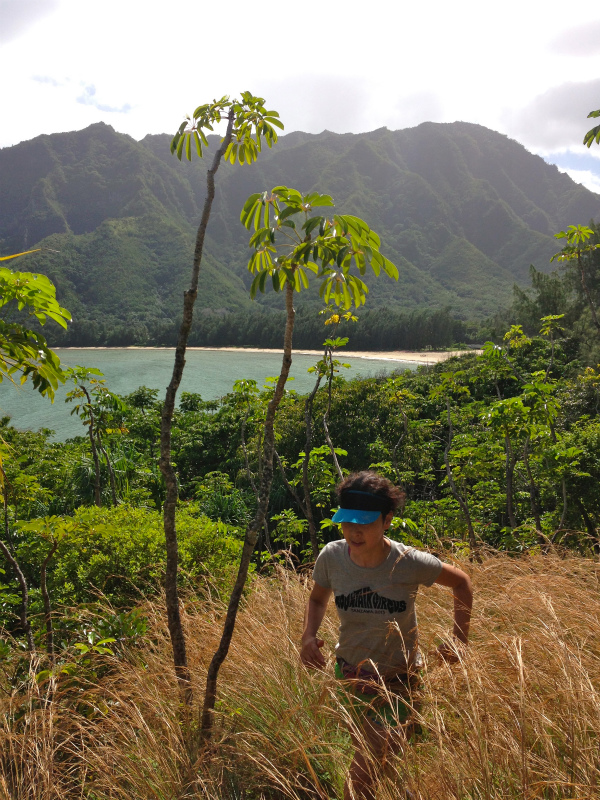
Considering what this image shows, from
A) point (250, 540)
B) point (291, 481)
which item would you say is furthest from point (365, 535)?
point (291, 481)

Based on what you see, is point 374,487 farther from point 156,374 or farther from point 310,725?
point 156,374

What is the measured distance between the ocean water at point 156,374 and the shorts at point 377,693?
537 inches

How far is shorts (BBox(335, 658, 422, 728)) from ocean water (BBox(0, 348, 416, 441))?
13.7m

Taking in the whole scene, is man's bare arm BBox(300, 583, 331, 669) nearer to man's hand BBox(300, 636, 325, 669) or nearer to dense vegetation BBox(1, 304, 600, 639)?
man's hand BBox(300, 636, 325, 669)

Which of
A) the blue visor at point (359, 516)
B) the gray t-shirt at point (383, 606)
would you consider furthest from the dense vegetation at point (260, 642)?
the blue visor at point (359, 516)

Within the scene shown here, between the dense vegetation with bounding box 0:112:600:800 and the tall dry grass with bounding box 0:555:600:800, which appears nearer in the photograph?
the tall dry grass with bounding box 0:555:600:800

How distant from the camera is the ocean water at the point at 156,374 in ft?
Result: 92.3

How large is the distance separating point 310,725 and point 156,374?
165ft

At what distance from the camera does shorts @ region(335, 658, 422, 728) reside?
177 cm

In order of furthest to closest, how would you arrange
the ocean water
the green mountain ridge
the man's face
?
the green mountain ridge
the ocean water
the man's face

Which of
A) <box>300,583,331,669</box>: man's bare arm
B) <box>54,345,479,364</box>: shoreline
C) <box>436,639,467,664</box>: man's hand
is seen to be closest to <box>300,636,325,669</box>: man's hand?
<box>300,583,331,669</box>: man's bare arm

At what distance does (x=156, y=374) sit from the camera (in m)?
50.5

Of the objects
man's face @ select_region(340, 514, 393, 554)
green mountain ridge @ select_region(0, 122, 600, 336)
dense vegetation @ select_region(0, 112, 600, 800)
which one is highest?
green mountain ridge @ select_region(0, 122, 600, 336)

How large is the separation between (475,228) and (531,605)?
178548 millimetres
